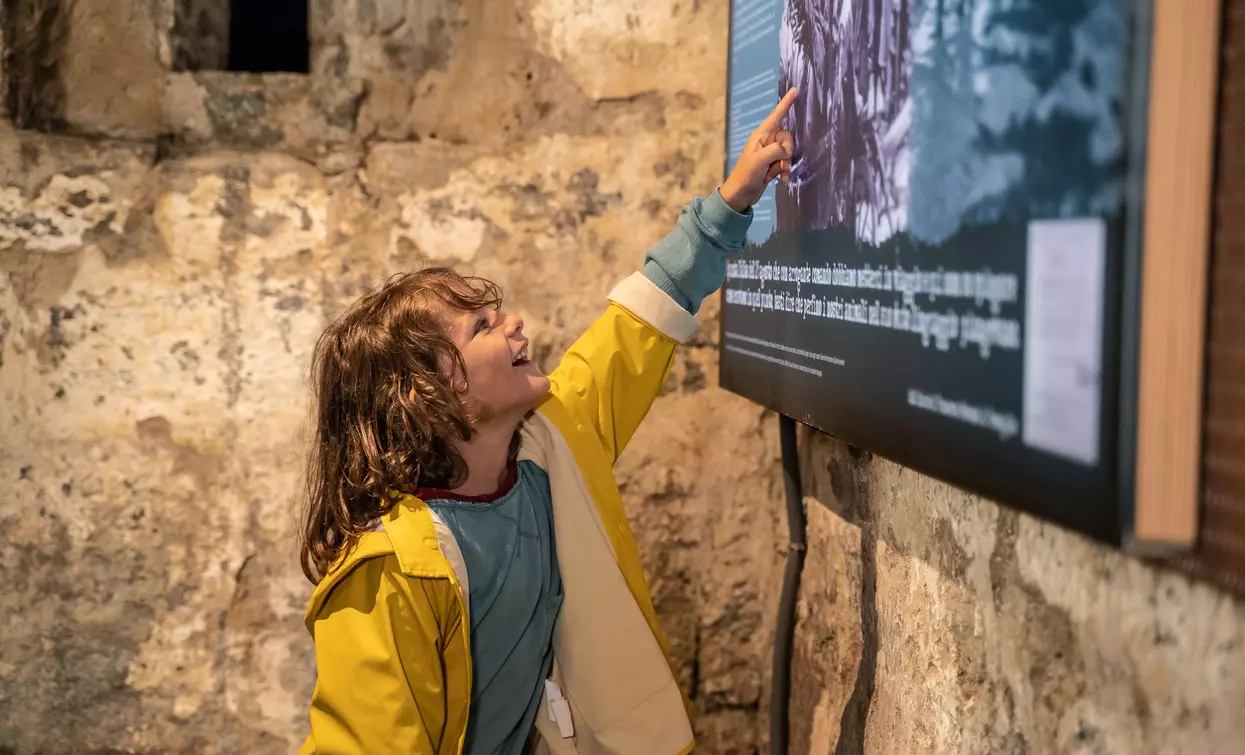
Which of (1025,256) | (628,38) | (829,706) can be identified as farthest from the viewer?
(628,38)

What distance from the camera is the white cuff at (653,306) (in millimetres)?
1539

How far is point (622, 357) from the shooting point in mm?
1579

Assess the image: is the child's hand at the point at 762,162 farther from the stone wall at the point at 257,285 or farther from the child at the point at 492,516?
the stone wall at the point at 257,285

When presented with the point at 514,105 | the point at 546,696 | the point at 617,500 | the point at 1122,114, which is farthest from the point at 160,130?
the point at 1122,114

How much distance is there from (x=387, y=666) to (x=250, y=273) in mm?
988

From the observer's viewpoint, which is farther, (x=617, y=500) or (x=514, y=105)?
(x=514, y=105)

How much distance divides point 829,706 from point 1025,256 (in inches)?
40.0

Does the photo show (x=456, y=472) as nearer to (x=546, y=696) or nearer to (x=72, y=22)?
(x=546, y=696)

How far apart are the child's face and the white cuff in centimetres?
20

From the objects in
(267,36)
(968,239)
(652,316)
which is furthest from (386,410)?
(267,36)

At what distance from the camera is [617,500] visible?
1550 mm

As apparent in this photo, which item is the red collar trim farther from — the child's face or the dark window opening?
the dark window opening

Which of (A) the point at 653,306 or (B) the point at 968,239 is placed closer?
(B) the point at 968,239

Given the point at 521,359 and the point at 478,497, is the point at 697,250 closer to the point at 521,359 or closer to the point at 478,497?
the point at 521,359
